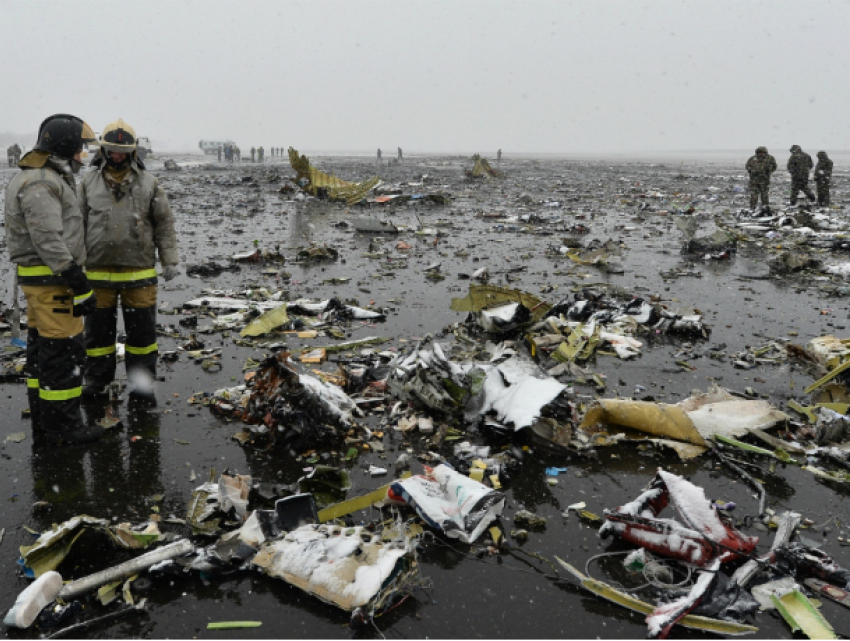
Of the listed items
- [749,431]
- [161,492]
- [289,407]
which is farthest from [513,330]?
[161,492]

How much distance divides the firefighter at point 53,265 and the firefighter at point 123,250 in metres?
0.29

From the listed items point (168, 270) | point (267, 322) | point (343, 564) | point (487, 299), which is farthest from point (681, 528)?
point (267, 322)

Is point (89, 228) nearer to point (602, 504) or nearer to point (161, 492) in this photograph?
point (161, 492)

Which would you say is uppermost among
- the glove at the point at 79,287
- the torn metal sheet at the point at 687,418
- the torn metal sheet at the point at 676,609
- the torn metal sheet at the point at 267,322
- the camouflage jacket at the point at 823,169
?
the camouflage jacket at the point at 823,169

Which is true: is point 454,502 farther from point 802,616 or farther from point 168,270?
point 168,270

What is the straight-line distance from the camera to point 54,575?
2246 millimetres

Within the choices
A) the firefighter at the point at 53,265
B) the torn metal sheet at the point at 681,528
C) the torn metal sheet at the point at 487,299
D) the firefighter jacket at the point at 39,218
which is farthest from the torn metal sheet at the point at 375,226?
the torn metal sheet at the point at 681,528

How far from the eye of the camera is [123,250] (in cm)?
380

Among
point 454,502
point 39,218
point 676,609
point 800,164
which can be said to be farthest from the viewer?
point 800,164

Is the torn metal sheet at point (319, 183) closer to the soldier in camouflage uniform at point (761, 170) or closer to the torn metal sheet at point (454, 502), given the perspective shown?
the soldier in camouflage uniform at point (761, 170)

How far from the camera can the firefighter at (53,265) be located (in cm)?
316

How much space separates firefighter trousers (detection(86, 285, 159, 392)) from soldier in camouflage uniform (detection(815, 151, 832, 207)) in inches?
675

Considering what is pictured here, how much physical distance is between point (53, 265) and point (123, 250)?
0.67m

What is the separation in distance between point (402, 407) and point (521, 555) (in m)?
1.68
